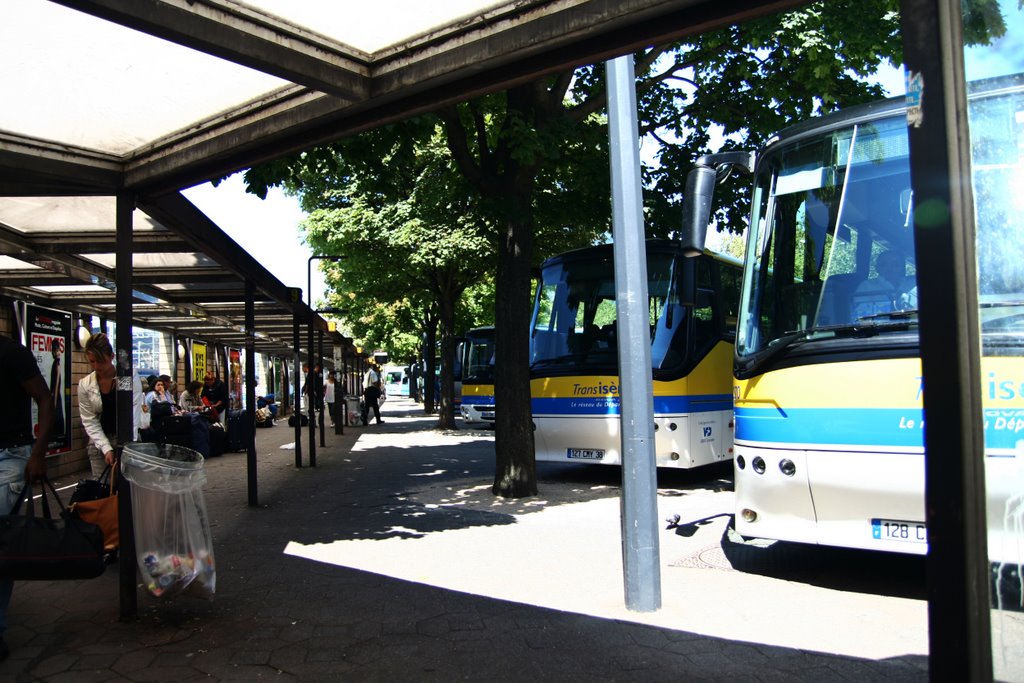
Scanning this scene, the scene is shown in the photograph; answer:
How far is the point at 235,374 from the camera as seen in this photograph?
97.1 ft

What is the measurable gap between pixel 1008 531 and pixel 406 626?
383cm

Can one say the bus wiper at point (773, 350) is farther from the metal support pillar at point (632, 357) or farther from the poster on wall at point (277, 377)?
the poster on wall at point (277, 377)

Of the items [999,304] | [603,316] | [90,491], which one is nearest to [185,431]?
[603,316]

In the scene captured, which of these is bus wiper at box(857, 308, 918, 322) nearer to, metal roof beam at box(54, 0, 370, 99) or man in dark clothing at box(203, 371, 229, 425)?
metal roof beam at box(54, 0, 370, 99)

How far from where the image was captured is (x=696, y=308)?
11766 millimetres

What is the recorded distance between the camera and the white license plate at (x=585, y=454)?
11883mm

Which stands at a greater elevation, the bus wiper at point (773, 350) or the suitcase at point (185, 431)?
the bus wiper at point (773, 350)

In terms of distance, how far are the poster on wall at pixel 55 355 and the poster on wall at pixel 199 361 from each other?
9.52 meters

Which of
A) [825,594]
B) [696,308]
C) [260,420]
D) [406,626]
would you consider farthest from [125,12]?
[260,420]

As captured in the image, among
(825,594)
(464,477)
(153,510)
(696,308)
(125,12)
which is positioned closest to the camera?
(125,12)

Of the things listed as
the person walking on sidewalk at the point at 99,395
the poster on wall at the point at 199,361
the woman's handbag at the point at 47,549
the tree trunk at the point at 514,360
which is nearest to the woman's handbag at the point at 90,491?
the person walking on sidewalk at the point at 99,395

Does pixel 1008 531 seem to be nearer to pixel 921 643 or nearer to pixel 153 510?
pixel 921 643

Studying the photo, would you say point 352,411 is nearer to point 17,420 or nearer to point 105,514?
point 105,514

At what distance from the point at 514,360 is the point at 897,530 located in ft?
19.0
